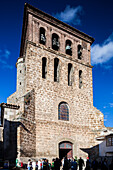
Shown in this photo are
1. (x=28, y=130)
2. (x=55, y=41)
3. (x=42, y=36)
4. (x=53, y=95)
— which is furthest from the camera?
(x=55, y=41)

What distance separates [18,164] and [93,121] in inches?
370

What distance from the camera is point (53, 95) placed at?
18.6 meters

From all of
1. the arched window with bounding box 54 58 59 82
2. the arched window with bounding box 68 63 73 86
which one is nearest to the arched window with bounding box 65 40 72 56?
the arched window with bounding box 68 63 73 86

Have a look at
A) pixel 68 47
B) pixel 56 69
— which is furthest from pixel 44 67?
pixel 68 47

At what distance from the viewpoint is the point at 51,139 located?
17.2 meters

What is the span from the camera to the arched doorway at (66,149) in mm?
17875

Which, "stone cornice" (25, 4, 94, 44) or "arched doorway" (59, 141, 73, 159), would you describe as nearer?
"arched doorway" (59, 141, 73, 159)

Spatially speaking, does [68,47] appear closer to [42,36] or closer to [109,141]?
[42,36]

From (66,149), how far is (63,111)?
3.41 m

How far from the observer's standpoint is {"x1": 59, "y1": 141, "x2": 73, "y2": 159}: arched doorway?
1788cm

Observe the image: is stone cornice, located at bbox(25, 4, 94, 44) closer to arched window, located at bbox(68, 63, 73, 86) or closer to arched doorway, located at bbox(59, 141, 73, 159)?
arched window, located at bbox(68, 63, 73, 86)

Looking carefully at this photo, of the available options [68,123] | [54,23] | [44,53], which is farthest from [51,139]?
[54,23]

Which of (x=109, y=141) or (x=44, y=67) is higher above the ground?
(x=44, y=67)

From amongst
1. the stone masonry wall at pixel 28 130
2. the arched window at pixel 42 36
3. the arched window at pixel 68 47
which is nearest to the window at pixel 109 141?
the stone masonry wall at pixel 28 130
